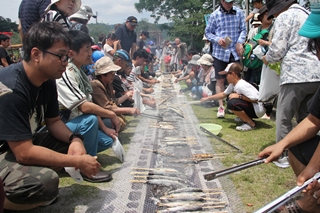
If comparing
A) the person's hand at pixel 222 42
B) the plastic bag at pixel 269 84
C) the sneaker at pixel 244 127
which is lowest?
the sneaker at pixel 244 127

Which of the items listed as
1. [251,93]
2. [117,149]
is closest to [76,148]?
[117,149]

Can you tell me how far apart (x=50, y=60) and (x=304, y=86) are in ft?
9.60

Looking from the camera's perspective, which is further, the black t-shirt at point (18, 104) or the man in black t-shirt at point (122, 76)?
the man in black t-shirt at point (122, 76)

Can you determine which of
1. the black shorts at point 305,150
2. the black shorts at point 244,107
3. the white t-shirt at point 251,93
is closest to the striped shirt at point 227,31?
the white t-shirt at point 251,93

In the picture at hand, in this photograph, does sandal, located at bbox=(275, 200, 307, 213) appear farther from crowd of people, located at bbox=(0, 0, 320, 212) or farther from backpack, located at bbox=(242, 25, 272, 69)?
backpack, located at bbox=(242, 25, 272, 69)

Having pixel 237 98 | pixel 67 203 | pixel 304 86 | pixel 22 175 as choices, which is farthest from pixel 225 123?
pixel 22 175

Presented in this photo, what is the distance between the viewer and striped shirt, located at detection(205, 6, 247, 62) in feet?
20.4

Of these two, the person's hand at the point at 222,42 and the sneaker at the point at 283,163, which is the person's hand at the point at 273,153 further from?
the person's hand at the point at 222,42

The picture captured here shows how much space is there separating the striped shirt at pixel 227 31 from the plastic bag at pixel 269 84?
181 centimetres

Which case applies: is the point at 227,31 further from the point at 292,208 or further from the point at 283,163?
the point at 292,208

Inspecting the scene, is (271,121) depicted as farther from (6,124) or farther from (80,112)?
(6,124)

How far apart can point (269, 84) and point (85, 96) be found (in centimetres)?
291

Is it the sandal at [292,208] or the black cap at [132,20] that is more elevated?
the black cap at [132,20]

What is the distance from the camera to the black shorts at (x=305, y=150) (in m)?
2.46
